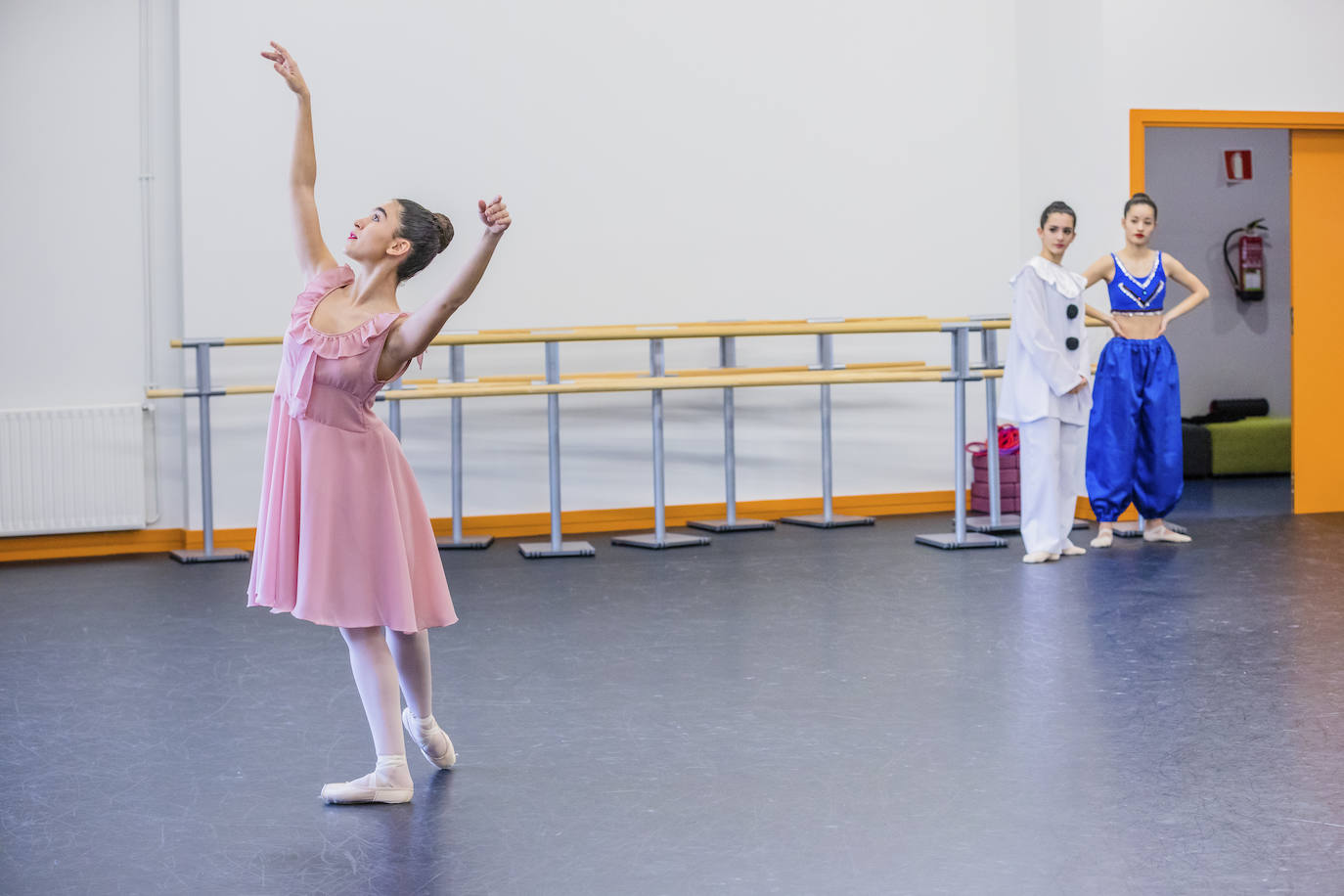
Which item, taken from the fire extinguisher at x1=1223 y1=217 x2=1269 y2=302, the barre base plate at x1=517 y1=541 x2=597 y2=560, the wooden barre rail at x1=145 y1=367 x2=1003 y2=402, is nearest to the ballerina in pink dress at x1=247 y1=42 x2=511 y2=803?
the wooden barre rail at x1=145 y1=367 x2=1003 y2=402

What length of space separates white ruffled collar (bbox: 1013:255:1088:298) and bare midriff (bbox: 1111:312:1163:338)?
65 centimetres

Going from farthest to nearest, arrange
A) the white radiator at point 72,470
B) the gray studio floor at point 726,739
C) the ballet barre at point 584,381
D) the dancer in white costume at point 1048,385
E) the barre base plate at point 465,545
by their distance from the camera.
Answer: the barre base plate at point 465,545 < the white radiator at point 72,470 < the ballet barre at point 584,381 < the dancer in white costume at point 1048,385 < the gray studio floor at point 726,739

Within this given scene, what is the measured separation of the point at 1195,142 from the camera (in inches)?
404

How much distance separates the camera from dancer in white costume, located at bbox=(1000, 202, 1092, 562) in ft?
18.7

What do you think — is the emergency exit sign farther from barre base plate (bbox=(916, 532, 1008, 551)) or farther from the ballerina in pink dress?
the ballerina in pink dress

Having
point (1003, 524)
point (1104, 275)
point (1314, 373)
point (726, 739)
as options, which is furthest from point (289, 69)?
point (1314, 373)

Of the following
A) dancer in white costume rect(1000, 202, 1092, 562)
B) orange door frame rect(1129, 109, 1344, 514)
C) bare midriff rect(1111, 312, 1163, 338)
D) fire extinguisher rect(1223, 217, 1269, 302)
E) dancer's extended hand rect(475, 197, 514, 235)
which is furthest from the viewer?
fire extinguisher rect(1223, 217, 1269, 302)

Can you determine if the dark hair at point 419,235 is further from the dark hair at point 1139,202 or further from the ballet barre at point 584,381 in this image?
the dark hair at point 1139,202

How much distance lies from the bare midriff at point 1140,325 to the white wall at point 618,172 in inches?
31.2

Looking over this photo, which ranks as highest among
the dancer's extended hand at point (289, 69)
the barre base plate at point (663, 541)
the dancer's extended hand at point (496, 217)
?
the dancer's extended hand at point (289, 69)

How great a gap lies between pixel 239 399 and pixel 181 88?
4.88 feet

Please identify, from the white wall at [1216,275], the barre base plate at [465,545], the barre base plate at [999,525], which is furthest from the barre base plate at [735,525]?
the white wall at [1216,275]

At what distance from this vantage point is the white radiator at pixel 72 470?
21.2 feet

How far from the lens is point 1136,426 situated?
6.27 meters
